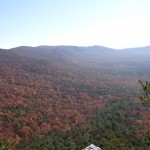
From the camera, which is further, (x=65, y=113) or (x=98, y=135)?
(x=65, y=113)

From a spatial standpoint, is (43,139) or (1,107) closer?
(43,139)

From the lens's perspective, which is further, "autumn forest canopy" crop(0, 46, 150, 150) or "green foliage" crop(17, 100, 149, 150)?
"autumn forest canopy" crop(0, 46, 150, 150)

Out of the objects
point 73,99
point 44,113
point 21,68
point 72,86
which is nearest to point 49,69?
point 21,68

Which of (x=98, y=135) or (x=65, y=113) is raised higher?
(x=98, y=135)

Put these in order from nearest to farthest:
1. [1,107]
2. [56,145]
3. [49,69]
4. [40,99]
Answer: [56,145] < [1,107] < [40,99] < [49,69]

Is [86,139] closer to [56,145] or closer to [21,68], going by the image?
[56,145]

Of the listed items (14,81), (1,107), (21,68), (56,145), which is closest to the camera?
(56,145)

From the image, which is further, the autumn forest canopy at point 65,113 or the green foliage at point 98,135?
the autumn forest canopy at point 65,113

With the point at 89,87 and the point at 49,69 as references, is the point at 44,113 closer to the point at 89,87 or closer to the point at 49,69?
the point at 89,87

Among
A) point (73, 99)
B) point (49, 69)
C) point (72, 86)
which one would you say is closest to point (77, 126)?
point (73, 99)
